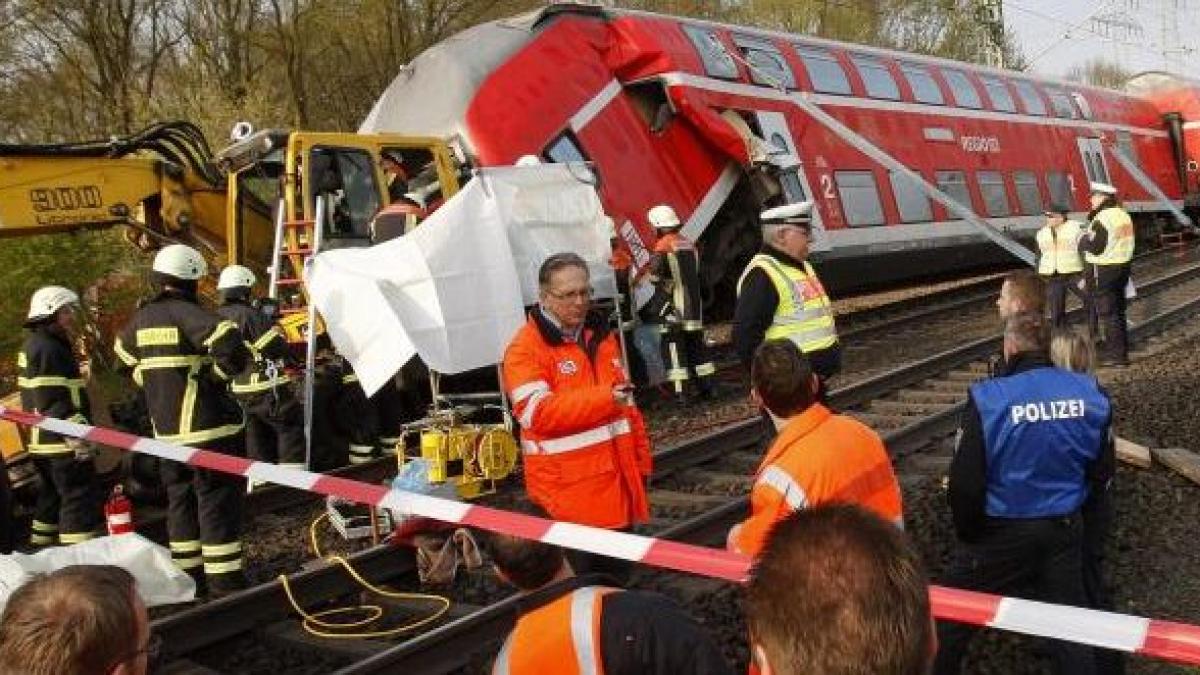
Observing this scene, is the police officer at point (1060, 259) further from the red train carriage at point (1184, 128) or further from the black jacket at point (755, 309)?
the red train carriage at point (1184, 128)

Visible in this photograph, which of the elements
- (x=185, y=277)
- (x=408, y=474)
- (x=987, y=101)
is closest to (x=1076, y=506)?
(x=408, y=474)

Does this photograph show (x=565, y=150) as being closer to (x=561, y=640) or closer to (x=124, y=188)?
(x=124, y=188)

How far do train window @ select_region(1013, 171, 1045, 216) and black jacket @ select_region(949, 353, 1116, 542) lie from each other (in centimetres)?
1568

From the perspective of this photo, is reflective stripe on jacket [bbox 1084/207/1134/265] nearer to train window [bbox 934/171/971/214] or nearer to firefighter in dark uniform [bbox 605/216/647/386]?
firefighter in dark uniform [bbox 605/216/647/386]

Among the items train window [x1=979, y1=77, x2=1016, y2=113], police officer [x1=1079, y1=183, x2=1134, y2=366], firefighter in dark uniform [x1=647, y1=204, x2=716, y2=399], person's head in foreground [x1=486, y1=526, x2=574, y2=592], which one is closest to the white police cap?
person's head in foreground [x1=486, y1=526, x2=574, y2=592]

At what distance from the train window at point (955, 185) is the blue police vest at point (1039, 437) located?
13.1m

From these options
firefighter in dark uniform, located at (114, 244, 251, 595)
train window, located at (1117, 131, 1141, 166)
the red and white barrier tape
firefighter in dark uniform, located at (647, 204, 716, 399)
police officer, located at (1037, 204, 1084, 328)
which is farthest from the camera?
train window, located at (1117, 131, 1141, 166)

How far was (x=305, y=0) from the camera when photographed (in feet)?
84.9

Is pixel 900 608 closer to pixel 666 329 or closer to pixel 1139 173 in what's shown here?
pixel 666 329

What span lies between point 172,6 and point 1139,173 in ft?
69.6

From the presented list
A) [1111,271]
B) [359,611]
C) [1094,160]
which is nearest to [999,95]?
[1094,160]

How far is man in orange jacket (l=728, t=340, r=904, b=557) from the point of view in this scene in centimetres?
314

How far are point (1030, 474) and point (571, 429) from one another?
5.40 ft

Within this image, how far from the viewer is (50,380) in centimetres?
731
